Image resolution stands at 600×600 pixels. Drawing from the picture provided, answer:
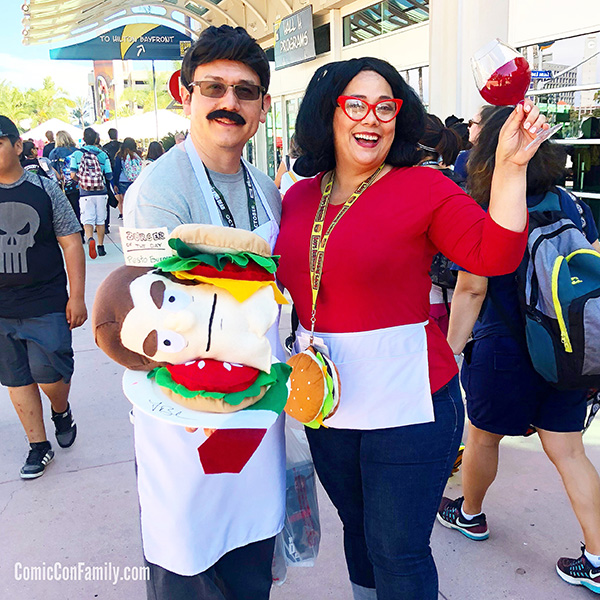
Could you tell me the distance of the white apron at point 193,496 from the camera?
161 cm

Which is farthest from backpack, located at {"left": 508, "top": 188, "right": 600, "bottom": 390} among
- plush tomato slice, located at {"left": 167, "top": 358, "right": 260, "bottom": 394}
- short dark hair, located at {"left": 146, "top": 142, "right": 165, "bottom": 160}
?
short dark hair, located at {"left": 146, "top": 142, "right": 165, "bottom": 160}

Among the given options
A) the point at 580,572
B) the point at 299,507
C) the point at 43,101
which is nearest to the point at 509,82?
Answer: the point at 299,507

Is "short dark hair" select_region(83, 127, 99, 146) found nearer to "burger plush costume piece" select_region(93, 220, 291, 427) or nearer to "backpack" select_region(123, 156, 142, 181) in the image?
"backpack" select_region(123, 156, 142, 181)

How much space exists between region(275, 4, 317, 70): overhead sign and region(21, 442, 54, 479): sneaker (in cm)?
1144

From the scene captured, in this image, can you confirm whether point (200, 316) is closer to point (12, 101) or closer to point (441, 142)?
point (441, 142)

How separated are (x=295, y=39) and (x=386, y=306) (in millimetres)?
13322

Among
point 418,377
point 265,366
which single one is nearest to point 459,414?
point 418,377

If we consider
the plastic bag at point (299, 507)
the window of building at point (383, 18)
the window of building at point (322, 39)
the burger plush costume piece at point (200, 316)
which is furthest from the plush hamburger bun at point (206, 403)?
the window of building at point (322, 39)

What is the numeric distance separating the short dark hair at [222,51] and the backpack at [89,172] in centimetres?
799

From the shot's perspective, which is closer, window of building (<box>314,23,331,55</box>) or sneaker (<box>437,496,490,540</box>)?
sneaker (<box>437,496,490,540</box>)

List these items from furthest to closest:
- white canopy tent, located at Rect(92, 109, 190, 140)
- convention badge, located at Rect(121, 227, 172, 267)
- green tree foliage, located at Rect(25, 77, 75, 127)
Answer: green tree foliage, located at Rect(25, 77, 75, 127) → white canopy tent, located at Rect(92, 109, 190, 140) → convention badge, located at Rect(121, 227, 172, 267)

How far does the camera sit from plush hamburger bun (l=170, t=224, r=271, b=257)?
4.10 ft

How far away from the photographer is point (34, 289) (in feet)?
10.9

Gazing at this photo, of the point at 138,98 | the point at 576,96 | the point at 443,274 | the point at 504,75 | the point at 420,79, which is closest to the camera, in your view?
the point at 504,75
